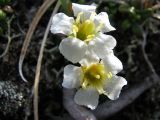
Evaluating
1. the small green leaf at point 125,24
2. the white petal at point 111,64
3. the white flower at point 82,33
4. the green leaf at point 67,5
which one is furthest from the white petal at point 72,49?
the small green leaf at point 125,24

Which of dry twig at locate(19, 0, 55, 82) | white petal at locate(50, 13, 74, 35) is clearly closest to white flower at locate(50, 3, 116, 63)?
white petal at locate(50, 13, 74, 35)

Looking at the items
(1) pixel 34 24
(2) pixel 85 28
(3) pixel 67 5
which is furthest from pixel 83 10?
(1) pixel 34 24

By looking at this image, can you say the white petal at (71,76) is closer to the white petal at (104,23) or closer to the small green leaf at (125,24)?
the white petal at (104,23)

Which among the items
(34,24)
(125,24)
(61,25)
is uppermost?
(61,25)

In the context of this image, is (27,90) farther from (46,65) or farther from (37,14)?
(37,14)

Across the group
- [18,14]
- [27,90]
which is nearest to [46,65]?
[27,90]

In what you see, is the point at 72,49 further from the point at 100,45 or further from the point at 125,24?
the point at 125,24

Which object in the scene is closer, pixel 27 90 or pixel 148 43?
pixel 27 90
